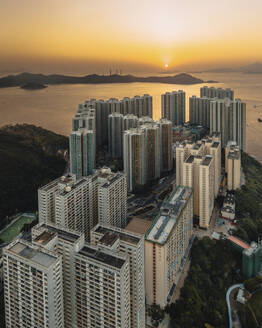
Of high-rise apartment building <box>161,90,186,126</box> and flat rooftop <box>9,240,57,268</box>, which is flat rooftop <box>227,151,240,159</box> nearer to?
high-rise apartment building <box>161,90,186,126</box>

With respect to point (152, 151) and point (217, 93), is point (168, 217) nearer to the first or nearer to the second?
point (152, 151)

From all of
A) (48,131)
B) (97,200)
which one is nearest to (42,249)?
(97,200)

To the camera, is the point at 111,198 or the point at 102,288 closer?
the point at 102,288

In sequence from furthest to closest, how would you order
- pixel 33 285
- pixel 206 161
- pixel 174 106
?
pixel 174 106 → pixel 206 161 → pixel 33 285

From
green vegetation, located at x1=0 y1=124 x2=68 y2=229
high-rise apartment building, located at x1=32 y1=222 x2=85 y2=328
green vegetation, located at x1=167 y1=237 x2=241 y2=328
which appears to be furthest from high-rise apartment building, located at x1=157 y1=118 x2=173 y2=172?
high-rise apartment building, located at x1=32 y1=222 x2=85 y2=328

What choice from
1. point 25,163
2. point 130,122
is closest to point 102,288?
point 25,163

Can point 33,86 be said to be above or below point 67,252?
above
